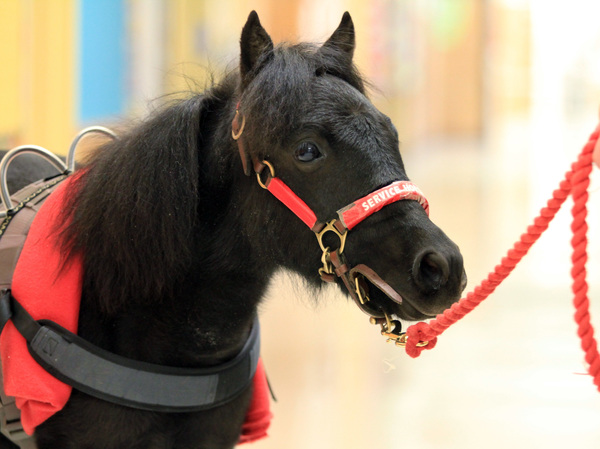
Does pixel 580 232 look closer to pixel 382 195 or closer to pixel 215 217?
pixel 382 195

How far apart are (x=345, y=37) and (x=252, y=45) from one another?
0.27m

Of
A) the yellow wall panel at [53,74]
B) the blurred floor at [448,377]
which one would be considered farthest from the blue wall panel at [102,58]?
the blurred floor at [448,377]

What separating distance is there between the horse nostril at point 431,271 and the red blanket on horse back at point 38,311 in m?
0.71

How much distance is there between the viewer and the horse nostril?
4.16 feet

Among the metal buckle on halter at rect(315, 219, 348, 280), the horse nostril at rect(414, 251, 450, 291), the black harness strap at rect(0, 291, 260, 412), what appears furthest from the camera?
the black harness strap at rect(0, 291, 260, 412)

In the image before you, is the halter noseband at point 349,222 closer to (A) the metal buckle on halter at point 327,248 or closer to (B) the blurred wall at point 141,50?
(A) the metal buckle on halter at point 327,248

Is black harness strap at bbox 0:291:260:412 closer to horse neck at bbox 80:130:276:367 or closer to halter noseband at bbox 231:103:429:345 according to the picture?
horse neck at bbox 80:130:276:367

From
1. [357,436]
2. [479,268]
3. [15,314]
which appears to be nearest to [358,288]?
[15,314]

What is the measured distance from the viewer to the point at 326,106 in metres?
1.43

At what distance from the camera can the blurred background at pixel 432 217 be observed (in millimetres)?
2959

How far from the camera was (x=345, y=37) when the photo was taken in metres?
1.69

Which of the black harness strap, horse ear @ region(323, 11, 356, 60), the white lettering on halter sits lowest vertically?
the black harness strap

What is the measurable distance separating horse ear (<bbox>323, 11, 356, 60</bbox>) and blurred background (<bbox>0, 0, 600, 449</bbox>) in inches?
4.1

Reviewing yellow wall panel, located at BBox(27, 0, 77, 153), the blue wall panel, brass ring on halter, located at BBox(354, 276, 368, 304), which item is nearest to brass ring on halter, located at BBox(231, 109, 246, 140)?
brass ring on halter, located at BBox(354, 276, 368, 304)
